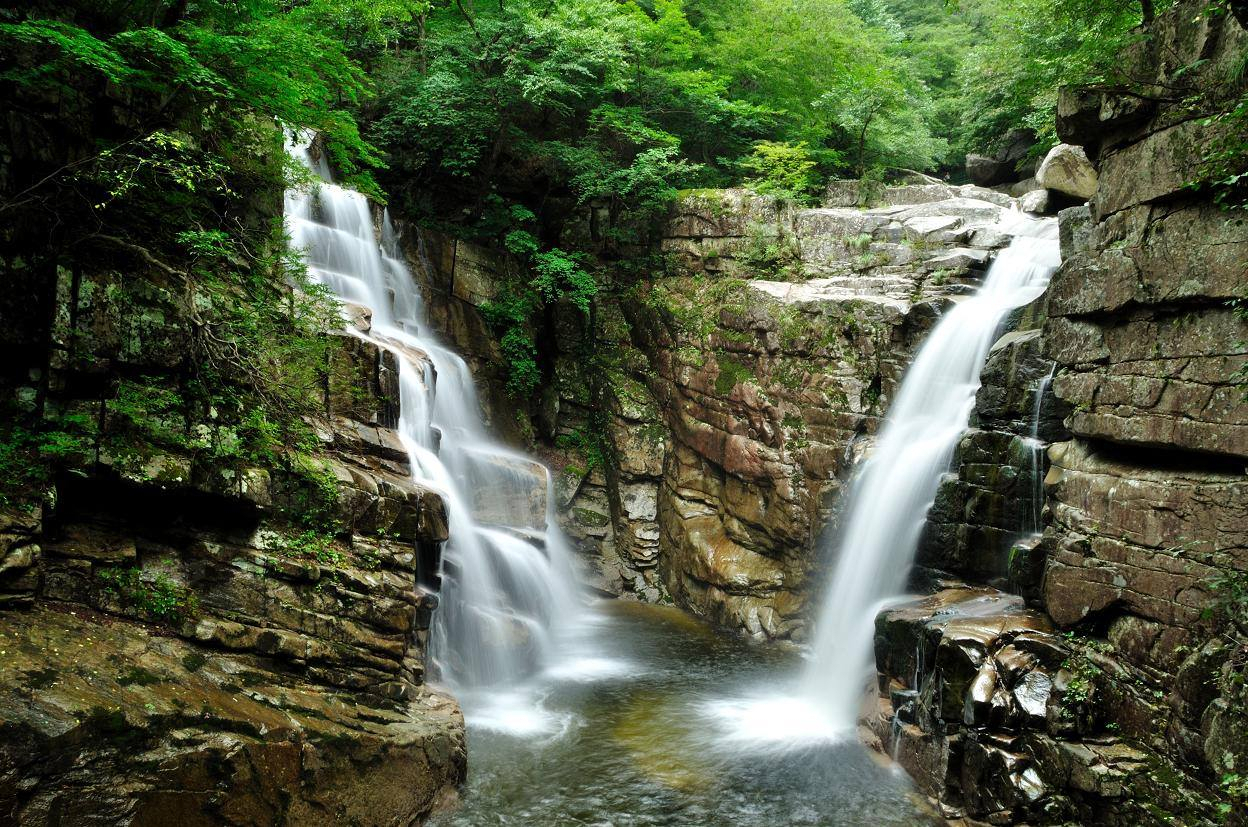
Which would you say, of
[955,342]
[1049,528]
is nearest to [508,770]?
[1049,528]

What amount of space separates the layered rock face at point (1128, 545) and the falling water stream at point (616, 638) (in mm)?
1482

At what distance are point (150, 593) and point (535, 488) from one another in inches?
324

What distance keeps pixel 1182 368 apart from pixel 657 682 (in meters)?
8.18

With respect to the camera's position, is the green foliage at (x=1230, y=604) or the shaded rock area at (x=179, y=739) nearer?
the shaded rock area at (x=179, y=739)

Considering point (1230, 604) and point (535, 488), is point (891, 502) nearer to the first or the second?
point (1230, 604)

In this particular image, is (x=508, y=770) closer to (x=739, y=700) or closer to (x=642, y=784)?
(x=642, y=784)

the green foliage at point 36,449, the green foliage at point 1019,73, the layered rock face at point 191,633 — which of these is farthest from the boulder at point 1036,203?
the green foliage at point 36,449

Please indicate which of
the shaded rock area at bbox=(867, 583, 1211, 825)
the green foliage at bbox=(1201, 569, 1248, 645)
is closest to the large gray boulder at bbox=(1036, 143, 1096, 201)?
the shaded rock area at bbox=(867, 583, 1211, 825)

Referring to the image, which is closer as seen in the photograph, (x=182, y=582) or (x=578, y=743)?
(x=182, y=582)

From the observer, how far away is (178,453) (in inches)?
279

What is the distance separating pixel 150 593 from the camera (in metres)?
6.74

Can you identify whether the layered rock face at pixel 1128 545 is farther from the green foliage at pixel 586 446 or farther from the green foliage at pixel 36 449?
the green foliage at pixel 36 449

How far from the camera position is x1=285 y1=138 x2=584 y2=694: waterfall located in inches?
423

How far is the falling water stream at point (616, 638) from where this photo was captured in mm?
8172
